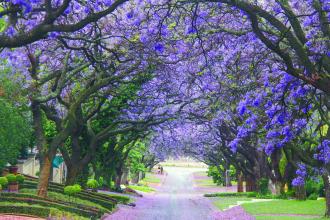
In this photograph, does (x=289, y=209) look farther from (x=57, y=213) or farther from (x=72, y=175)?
(x=57, y=213)

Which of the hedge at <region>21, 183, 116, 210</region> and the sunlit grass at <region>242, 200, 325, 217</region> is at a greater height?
A: the hedge at <region>21, 183, 116, 210</region>

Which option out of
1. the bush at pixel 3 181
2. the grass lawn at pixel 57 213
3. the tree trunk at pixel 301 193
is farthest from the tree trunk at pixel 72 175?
the tree trunk at pixel 301 193

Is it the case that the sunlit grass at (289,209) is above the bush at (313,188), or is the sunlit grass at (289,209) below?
below

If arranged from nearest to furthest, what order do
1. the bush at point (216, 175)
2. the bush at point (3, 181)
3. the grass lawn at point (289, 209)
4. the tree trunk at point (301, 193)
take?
1. the bush at point (3, 181)
2. the grass lawn at point (289, 209)
3. the tree trunk at point (301, 193)
4. the bush at point (216, 175)

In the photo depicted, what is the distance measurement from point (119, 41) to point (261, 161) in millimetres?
22349

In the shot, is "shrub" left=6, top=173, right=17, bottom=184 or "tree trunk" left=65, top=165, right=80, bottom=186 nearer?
"shrub" left=6, top=173, right=17, bottom=184

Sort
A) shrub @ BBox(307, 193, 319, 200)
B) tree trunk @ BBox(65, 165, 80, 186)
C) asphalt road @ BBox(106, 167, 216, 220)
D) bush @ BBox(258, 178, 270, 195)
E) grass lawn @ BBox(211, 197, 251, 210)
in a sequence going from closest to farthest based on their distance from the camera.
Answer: asphalt road @ BBox(106, 167, 216, 220) < tree trunk @ BBox(65, 165, 80, 186) < grass lawn @ BBox(211, 197, 251, 210) < shrub @ BBox(307, 193, 319, 200) < bush @ BBox(258, 178, 270, 195)

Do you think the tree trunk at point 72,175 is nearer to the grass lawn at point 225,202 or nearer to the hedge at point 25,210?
the hedge at point 25,210

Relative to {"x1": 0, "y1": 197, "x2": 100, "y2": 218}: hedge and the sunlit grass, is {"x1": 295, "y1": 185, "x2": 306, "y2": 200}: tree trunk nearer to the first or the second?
the sunlit grass

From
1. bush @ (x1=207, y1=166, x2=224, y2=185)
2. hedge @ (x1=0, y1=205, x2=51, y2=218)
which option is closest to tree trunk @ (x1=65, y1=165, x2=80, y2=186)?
hedge @ (x1=0, y1=205, x2=51, y2=218)

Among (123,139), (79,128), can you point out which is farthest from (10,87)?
(123,139)

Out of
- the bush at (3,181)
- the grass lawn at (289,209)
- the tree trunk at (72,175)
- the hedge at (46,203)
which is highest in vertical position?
the tree trunk at (72,175)

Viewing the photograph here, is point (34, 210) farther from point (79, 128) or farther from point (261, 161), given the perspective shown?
point (261, 161)

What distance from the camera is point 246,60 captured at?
1744 centimetres
